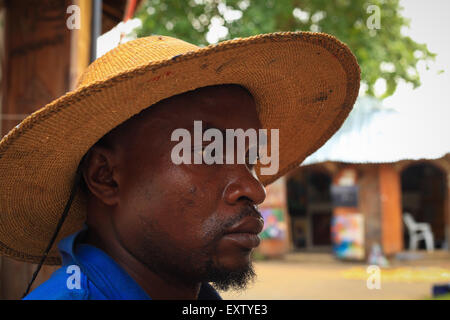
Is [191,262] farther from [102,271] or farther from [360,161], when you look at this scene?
[360,161]

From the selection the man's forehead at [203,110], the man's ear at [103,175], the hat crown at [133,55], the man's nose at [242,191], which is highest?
the hat crown at [133,55]

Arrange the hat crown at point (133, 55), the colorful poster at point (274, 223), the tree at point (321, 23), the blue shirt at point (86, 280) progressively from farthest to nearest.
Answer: the colorful poster at point (274, 223), the tree at point (321, 23), the hat crown at point (133, 55), the blue shirt at point (86, 280)

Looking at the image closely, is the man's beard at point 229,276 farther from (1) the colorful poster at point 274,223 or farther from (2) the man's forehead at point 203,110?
(1) the colorful poster at point 274,223

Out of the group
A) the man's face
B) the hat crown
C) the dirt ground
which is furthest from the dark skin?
the dirt ground

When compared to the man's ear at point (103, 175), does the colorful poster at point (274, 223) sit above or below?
above

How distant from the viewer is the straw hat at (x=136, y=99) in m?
1.25

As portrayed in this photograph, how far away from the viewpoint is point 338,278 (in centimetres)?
1002

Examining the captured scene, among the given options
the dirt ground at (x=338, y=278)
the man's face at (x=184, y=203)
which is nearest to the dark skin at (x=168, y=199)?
the man's face at (x=184, y=203)

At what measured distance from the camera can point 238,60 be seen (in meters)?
1.39

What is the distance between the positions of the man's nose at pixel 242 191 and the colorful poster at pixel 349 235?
38.2ft

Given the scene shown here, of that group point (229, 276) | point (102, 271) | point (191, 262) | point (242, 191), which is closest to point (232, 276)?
point (229, 276)

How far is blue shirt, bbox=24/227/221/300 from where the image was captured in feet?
4.04

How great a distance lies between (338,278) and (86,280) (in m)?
9.50

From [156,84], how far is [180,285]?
0.65 metres
